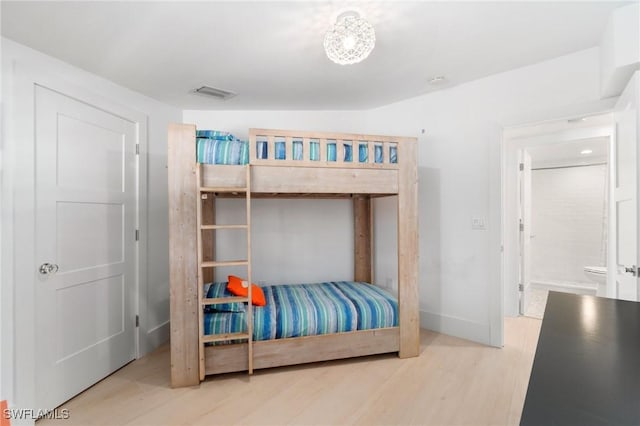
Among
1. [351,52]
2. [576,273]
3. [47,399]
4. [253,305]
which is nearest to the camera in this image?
[351,52]

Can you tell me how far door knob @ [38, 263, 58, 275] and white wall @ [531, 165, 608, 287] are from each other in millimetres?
6546

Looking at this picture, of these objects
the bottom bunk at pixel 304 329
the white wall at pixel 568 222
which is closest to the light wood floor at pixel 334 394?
the bottom bunk at pixel 304 329

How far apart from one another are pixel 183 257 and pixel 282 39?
5.54 ft

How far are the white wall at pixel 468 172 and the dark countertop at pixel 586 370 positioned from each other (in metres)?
1.82

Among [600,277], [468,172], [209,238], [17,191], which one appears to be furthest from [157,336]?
[600,277]

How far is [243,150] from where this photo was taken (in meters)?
2.38

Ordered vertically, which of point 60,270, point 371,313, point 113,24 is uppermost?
point 113,24

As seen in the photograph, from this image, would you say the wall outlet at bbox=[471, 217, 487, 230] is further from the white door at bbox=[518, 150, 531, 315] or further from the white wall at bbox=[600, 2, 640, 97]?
the white wall at bbox=[600, 2, 640, 97]

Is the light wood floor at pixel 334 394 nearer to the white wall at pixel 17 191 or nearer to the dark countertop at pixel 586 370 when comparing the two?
the white wall at pixel 17 191

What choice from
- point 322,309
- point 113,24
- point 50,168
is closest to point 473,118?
point 322,309

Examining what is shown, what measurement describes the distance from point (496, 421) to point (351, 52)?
2.33 metres

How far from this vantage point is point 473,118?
9.57 feet

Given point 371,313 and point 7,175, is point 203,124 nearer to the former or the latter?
point 7,175

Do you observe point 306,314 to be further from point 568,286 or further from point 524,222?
point 568,286
